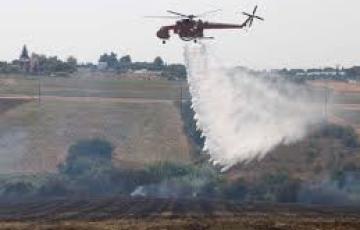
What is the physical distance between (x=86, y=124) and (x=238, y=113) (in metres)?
33.9

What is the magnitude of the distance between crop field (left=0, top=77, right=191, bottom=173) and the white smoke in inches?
479

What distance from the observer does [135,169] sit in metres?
86.9

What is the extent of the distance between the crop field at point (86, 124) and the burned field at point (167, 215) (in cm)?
2640

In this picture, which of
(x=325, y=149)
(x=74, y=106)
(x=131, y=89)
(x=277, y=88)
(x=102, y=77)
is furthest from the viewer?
(x=102, y=77)

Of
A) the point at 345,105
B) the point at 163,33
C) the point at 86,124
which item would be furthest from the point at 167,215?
the point at 345,105

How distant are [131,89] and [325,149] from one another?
59127 millimetres

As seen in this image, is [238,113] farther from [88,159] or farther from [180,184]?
[88,159]

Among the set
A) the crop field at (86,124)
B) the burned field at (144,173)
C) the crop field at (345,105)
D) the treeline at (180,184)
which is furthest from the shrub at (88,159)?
the crop field at (345,105)

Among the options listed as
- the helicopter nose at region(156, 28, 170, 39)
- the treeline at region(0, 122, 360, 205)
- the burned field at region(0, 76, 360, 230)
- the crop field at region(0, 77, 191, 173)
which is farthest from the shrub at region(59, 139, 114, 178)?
the helicopter nose at region(156, 28, 170, 39)

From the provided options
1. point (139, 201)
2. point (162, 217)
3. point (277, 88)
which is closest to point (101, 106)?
point (277, 88)

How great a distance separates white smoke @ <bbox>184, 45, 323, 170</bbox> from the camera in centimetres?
8188

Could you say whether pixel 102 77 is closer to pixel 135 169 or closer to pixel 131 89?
pixel 131 89

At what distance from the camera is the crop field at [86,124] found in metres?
99.8

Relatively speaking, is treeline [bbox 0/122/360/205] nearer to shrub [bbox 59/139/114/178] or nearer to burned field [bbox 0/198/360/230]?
shrub [bbox 59/139/114/178]
